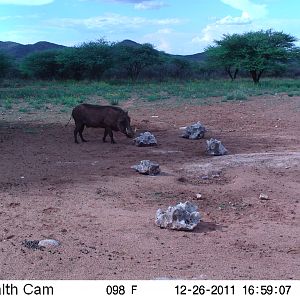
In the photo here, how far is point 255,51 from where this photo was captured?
38594 millimetres

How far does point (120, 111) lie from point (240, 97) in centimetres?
959

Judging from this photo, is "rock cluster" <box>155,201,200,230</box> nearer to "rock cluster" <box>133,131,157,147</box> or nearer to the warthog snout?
"rock cluster" <box>133,131,157,147</box>

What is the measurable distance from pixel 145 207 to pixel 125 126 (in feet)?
18.3

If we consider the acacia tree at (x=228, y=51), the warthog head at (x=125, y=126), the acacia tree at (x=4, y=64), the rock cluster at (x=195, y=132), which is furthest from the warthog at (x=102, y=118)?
the acacia tree at (x=4, y=64)

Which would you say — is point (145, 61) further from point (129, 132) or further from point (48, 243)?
point (48, 243)

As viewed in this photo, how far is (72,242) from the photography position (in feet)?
17.5

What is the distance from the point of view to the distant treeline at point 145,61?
38719 mm

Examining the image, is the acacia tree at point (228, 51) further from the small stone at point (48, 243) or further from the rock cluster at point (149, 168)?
the small stone at point (48, 243)

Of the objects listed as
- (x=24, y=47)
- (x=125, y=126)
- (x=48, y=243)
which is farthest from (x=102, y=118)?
(x=24, y=47)

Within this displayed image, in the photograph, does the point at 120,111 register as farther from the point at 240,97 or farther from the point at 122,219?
the point at 240,97

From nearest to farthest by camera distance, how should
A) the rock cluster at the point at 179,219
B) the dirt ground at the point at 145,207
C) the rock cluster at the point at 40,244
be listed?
1. the dirt ground at the point at 145,207
2. the rock cluster at the point at 40,244
3. the rock cluster at the point at 179,219

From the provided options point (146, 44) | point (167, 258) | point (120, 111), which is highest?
point (146, 44)

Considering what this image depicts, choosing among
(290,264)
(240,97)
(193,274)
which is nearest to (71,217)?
(193,274)

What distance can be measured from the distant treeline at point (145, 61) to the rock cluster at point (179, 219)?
32.5m
